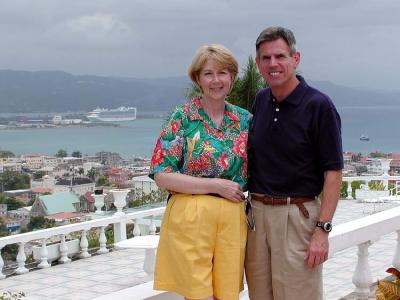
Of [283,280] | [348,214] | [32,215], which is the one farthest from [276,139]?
[348,214]

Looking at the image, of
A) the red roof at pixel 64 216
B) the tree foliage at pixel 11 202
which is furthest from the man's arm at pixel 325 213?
the tree foliage at pixel 11 202

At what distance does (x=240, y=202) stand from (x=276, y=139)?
0.80ft

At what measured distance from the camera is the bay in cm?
4069

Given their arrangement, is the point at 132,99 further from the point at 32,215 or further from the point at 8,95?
the point at 32,215

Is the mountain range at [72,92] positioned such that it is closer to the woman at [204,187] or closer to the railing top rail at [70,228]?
the railing top rail at [70,228]

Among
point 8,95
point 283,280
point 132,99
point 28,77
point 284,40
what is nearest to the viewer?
point 284,40

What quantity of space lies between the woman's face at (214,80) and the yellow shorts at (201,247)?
344 millimetres

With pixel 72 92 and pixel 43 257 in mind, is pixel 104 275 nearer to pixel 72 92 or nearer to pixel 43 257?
pixel 43 257

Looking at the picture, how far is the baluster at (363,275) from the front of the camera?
10.8 ft

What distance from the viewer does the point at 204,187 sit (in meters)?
2.04

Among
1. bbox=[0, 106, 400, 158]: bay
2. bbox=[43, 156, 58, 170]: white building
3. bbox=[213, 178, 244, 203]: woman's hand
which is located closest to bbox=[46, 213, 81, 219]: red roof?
bbox=[213, 178, 244, 203]: woman's hand

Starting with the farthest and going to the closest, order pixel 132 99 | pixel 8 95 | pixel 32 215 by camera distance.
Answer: pixel 132 99, pixel 8 95, pixel 32 215

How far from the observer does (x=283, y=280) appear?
2178 mm

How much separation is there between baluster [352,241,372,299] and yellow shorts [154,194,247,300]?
1361 mm
